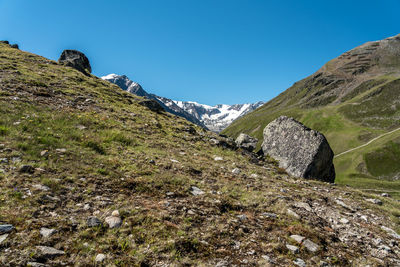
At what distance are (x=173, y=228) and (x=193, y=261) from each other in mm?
1235

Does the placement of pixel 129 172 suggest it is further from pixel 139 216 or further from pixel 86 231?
pixel 86 231

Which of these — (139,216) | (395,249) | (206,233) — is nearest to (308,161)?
(395,249)

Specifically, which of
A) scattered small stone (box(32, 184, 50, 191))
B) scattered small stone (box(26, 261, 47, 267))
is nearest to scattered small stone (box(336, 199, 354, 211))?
scattered small stone (box(26, 261, 47, 267))

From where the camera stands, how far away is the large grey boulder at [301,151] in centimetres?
1920

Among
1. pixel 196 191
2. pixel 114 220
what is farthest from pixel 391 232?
pixel 114 220

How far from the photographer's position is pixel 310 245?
264 inches

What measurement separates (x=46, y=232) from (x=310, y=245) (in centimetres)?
785

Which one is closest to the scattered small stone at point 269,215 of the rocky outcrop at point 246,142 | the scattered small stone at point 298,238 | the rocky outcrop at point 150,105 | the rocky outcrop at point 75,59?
the scattered small stone at point 298,238

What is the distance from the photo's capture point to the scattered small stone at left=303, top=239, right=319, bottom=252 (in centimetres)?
657

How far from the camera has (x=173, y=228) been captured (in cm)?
626

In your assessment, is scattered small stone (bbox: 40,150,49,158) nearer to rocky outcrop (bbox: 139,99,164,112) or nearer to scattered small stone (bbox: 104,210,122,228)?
scattered small stone (bbox: 104,210,122,228)

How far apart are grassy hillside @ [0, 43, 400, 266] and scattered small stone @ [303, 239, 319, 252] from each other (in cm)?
4

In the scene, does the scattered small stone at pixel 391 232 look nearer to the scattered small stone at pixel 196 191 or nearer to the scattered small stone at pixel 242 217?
the scattered small stone at pixel 242 217

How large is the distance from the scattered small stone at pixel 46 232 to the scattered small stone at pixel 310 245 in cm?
750
